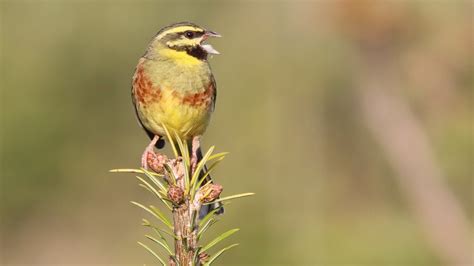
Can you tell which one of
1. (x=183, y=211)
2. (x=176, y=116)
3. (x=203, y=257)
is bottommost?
(x=203, y=257)

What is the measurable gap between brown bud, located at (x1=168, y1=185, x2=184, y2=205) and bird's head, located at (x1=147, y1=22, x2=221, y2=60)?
1.53m

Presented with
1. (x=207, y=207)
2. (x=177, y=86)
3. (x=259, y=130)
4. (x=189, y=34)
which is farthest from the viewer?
(x=259, y=130)

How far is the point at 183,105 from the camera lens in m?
3.52

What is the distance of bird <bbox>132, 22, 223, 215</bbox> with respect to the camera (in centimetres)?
350

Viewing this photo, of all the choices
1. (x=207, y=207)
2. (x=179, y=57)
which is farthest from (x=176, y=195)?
(x=179, y=57)

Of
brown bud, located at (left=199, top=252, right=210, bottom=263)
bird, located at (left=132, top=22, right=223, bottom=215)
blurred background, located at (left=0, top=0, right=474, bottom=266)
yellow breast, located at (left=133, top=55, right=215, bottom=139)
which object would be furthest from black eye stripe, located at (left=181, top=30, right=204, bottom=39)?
blurred background, located at (left=0, top=0, right=474, bottom=266)

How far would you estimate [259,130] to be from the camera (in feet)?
35.3

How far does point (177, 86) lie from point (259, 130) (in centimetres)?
719

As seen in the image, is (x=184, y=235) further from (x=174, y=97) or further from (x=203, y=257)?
(x=174, y=97)

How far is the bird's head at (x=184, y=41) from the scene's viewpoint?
12.3 ft

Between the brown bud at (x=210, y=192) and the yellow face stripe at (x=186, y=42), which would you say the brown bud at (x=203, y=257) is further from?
the yellow face stripe at (x=186, y=42)

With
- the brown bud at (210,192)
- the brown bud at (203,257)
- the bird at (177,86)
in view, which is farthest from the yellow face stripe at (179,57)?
the brown bud at (203,257)

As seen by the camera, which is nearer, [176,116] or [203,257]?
[203,257]

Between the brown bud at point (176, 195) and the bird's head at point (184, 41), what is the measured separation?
60.4 inches
